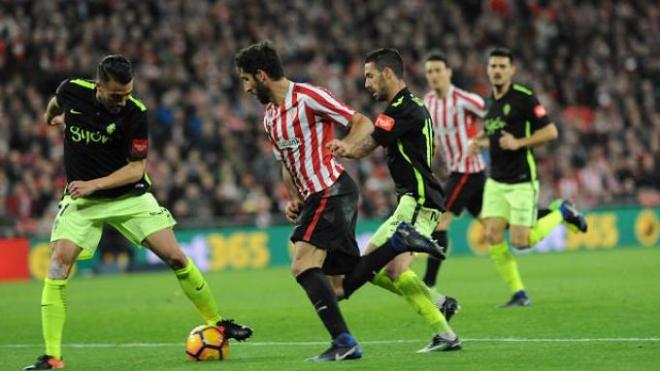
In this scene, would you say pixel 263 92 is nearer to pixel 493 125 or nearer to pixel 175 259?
pixel 175 259

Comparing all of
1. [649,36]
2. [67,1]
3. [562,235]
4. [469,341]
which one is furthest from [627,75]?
[469,341]

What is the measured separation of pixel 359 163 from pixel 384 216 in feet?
5.53

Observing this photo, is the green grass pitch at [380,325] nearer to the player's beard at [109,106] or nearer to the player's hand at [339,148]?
the player's hand at [339,148]

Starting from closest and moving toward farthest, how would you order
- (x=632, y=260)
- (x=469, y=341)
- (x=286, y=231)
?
(x=469, y=341) < (x=632, y=260) < (x=286, y=231)

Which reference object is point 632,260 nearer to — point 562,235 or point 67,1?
point 562,235

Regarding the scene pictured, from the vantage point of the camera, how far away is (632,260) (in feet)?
74.3

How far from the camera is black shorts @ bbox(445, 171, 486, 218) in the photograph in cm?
1533

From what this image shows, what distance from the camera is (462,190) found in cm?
1539

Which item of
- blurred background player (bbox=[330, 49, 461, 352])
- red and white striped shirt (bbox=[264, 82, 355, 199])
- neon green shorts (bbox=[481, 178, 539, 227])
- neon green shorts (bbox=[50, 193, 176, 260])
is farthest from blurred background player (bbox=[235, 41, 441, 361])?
neon green shorts (bbox=[481, 178, 539, 227])

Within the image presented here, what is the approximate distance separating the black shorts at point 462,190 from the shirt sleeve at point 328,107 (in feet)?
20.7

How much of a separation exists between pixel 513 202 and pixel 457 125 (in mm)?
1690

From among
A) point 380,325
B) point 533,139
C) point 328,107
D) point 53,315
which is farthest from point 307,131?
point 533,139

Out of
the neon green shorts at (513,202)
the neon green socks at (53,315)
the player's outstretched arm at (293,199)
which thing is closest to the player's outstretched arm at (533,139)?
the neon green shorts at (513,202)

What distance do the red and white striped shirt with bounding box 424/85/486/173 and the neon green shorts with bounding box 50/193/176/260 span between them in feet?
19.2
